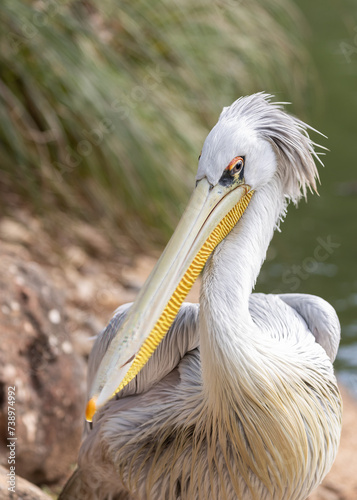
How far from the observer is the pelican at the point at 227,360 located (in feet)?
7.82

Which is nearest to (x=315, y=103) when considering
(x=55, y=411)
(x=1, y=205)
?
(x=1, y=205)

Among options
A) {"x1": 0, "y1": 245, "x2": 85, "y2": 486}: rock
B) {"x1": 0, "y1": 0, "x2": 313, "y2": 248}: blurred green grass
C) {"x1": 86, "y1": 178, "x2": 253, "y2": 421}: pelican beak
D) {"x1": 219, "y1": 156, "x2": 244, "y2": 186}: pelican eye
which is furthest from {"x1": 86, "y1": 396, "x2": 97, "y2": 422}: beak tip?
{"x1": 0, "y1": 0, "x2": 313, "y2": 248}: blurred green grass

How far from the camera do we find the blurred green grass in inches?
210

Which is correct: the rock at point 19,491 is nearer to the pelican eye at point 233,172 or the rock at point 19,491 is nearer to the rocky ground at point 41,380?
the rocky ground at point 41,380

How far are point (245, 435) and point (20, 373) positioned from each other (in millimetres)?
1431

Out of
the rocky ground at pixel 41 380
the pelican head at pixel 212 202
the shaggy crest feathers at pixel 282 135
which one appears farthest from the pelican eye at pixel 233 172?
the rocky ground at pixel 41 380

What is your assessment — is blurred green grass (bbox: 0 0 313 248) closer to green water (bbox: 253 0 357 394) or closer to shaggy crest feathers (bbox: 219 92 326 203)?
green water (bbox: 253 0 357 394)

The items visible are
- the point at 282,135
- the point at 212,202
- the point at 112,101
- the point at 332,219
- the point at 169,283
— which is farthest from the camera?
the point at 332,219

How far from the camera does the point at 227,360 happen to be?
2453 millimetres

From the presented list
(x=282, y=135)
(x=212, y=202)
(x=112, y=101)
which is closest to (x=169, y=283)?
(x=212, y=202)

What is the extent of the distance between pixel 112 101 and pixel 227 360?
133 inches

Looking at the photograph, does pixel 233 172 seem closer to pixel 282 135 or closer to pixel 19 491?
pixel 282 135

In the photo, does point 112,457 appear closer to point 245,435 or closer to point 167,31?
point 245,435

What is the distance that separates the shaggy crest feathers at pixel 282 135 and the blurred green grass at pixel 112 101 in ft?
9.21
